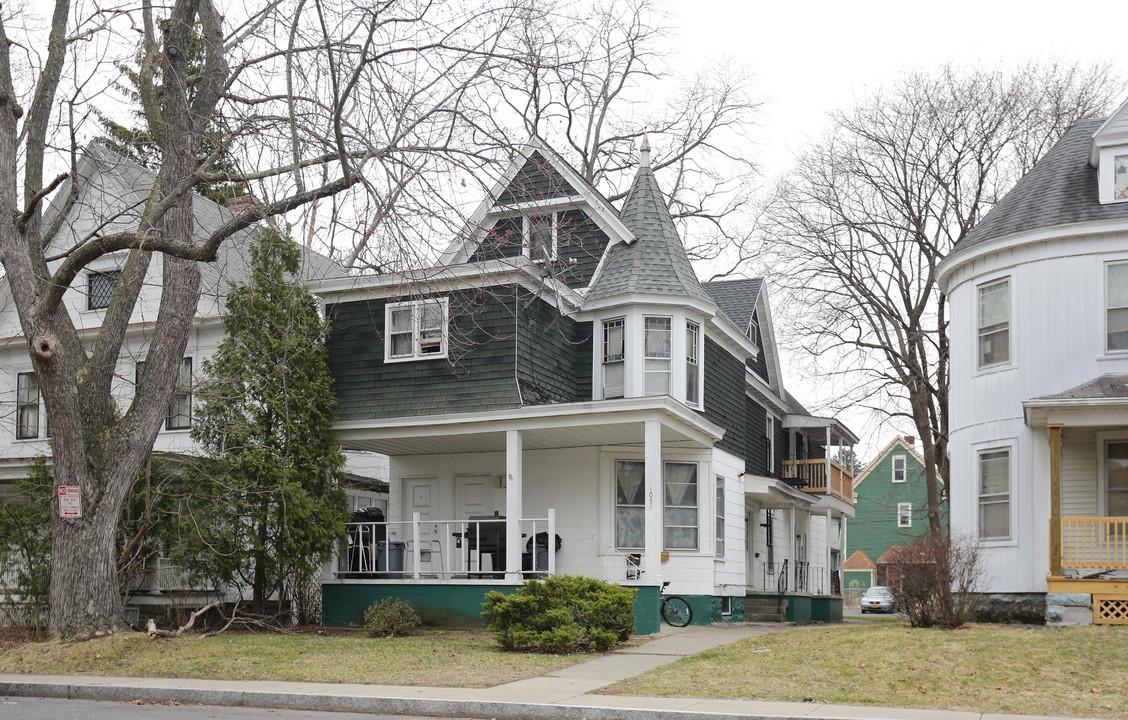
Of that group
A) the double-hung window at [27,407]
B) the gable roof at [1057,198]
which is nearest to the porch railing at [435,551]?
the double-hung window at [27,407]

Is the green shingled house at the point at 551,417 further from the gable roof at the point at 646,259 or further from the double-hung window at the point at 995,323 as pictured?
the double-hung window at the point at 995,323

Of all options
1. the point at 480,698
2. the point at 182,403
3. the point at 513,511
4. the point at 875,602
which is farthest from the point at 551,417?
the point at 875,602

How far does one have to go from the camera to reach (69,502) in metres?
14.8

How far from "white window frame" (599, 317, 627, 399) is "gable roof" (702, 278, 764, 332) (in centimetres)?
541

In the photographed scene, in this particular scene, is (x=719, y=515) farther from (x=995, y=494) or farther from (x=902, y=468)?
(x=902, y=468)

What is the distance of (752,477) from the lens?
24.4 meters

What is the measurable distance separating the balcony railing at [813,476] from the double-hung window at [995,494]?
9.51m

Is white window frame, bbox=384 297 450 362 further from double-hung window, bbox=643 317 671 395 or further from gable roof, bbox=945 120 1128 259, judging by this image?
gable roof, bbox=945 120 1128 259

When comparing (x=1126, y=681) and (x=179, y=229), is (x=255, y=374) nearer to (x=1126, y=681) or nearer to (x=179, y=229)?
(x=179, y=229)

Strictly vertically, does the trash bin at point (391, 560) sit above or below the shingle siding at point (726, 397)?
below

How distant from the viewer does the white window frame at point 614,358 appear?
21484 millimetres

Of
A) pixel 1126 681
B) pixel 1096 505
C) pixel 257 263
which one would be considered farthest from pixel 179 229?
pixel 1096 505

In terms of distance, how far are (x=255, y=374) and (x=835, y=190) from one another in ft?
60.9

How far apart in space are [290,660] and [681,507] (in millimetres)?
9734
